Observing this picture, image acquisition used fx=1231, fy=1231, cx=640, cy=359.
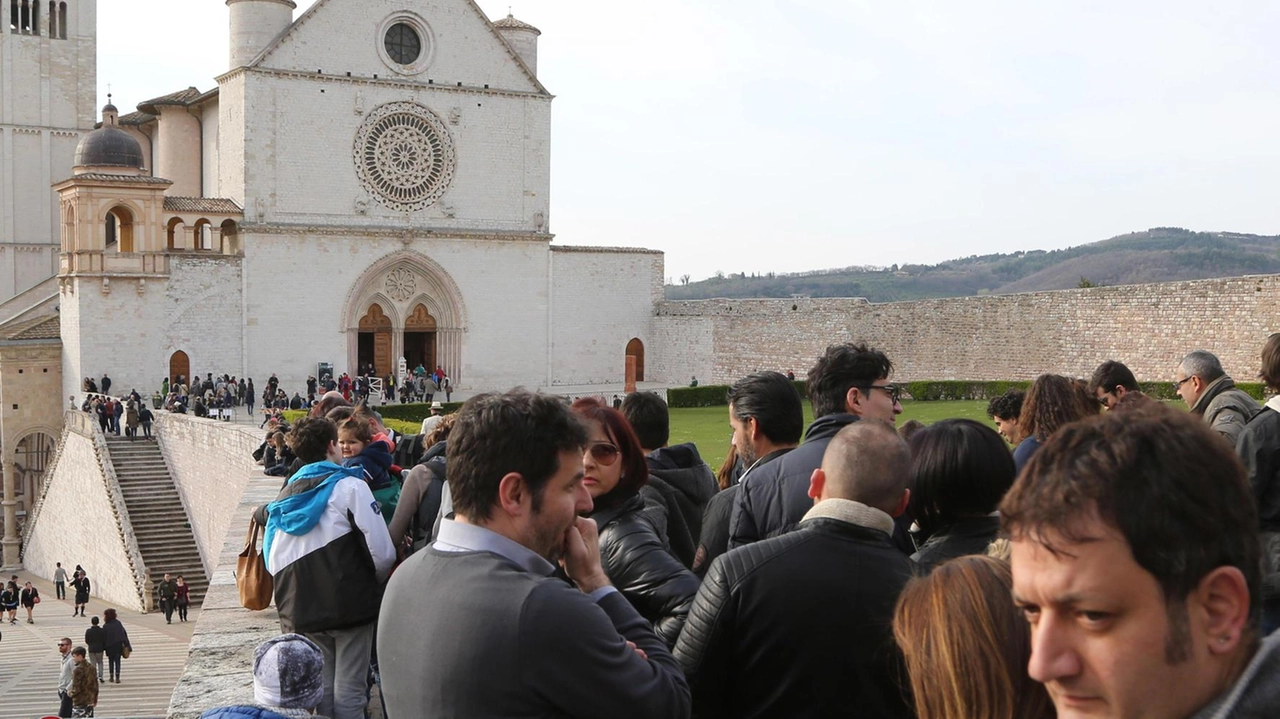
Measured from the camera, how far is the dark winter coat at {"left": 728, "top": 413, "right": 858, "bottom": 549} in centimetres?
405

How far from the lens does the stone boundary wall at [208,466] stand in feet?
73.0

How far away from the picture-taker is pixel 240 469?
2205 centimetres

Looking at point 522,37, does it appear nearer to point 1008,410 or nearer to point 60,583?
point 60,583

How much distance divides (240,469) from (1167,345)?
19.7 m

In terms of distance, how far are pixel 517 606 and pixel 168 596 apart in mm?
20662

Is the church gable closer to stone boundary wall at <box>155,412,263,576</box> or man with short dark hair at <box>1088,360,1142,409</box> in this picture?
stone boundary wall at <box>155,412,263,576</box>

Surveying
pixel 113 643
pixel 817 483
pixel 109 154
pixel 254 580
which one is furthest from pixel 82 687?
pixel 109 154

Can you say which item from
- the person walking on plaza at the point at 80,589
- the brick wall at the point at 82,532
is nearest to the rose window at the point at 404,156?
the brick wall at the point at 82,532

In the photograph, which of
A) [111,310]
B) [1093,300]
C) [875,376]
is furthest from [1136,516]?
[111,310]

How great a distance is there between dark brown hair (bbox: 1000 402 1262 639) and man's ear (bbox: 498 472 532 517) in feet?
4.19

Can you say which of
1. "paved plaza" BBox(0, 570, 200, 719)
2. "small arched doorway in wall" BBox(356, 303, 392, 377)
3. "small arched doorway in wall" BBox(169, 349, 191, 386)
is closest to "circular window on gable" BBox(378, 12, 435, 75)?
"small arched doorway in wall" BBox(356, 303, 392, 377)

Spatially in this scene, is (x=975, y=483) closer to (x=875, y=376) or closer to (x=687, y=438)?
(x=875, y=376)

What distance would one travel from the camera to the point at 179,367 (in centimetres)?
3319

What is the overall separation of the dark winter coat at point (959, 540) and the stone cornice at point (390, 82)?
3352 cm
